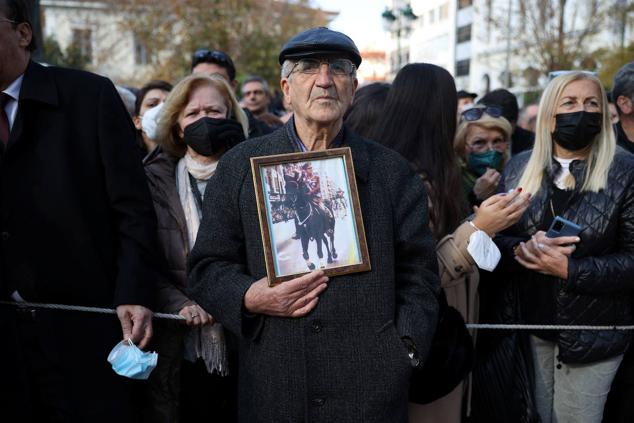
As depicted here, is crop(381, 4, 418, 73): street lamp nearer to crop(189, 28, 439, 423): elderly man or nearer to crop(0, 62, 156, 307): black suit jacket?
crop(0, 62, 156, 307): black suit jacket

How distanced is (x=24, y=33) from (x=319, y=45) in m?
1.27

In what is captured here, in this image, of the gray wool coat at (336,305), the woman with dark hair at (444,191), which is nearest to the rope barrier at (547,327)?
the woman with dark hair at (444,191)

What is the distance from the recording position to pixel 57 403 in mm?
2576

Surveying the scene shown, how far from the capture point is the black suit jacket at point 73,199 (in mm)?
2484

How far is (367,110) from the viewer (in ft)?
12.8

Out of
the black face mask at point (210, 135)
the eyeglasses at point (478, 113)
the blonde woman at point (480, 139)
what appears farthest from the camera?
the eyeglasses at point (478, 113)

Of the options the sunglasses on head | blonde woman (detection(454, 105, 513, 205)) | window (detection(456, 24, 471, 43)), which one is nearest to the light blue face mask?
blonde woman (detection(454, 105, 513, 205))

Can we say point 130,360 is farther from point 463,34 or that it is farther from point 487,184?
Result: point 463,34

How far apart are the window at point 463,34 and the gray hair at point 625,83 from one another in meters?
44.9

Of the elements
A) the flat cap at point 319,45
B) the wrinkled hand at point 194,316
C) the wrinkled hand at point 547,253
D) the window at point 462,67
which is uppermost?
the window at point 462,67

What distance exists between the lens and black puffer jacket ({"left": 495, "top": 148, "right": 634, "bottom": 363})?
9.65 ft

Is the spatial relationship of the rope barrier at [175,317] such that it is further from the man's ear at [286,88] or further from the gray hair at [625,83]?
the gray hair at [625,83]

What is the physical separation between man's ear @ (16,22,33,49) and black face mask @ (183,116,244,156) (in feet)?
2.81

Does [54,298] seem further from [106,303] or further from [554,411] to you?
[554,411]
